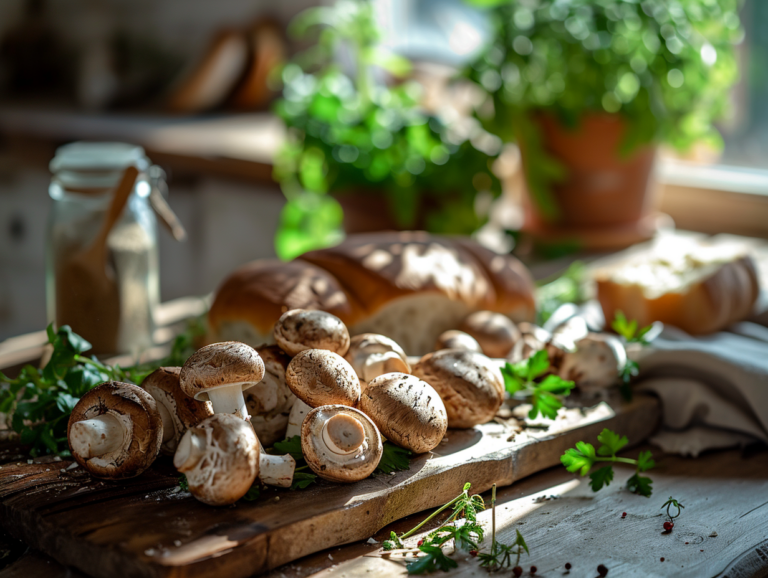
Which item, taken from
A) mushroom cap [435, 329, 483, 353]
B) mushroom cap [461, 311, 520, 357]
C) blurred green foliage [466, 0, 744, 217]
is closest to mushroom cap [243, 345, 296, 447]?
Result: mushroom cap [435, 329, 483, 353]

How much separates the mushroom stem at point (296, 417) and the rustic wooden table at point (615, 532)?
0.15 meters

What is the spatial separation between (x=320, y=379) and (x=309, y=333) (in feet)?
0.26

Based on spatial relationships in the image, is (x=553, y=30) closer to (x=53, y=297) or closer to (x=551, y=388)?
(x=551, y=388)

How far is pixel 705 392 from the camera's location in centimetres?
102

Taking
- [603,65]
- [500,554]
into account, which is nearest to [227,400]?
[500,554]

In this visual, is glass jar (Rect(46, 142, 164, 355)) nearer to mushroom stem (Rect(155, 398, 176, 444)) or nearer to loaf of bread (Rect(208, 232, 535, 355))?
loaf of bread (Rect(208, 232, 535, 355))

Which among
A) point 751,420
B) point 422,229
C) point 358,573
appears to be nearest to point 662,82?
point 422,229

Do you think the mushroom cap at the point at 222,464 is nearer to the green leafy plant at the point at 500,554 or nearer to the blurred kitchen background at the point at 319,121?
the green leafy plant at the point at 500,554

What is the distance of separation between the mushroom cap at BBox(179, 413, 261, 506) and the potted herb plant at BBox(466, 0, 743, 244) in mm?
1150

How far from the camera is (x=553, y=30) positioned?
1.62 m

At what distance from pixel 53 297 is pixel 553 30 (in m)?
1.11

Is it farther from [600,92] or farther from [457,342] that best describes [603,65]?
[457,342]

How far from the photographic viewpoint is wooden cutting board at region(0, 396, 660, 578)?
0.66 meters

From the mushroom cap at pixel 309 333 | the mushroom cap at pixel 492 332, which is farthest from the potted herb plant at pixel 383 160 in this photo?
the mushroom cap at pixel 309 333
